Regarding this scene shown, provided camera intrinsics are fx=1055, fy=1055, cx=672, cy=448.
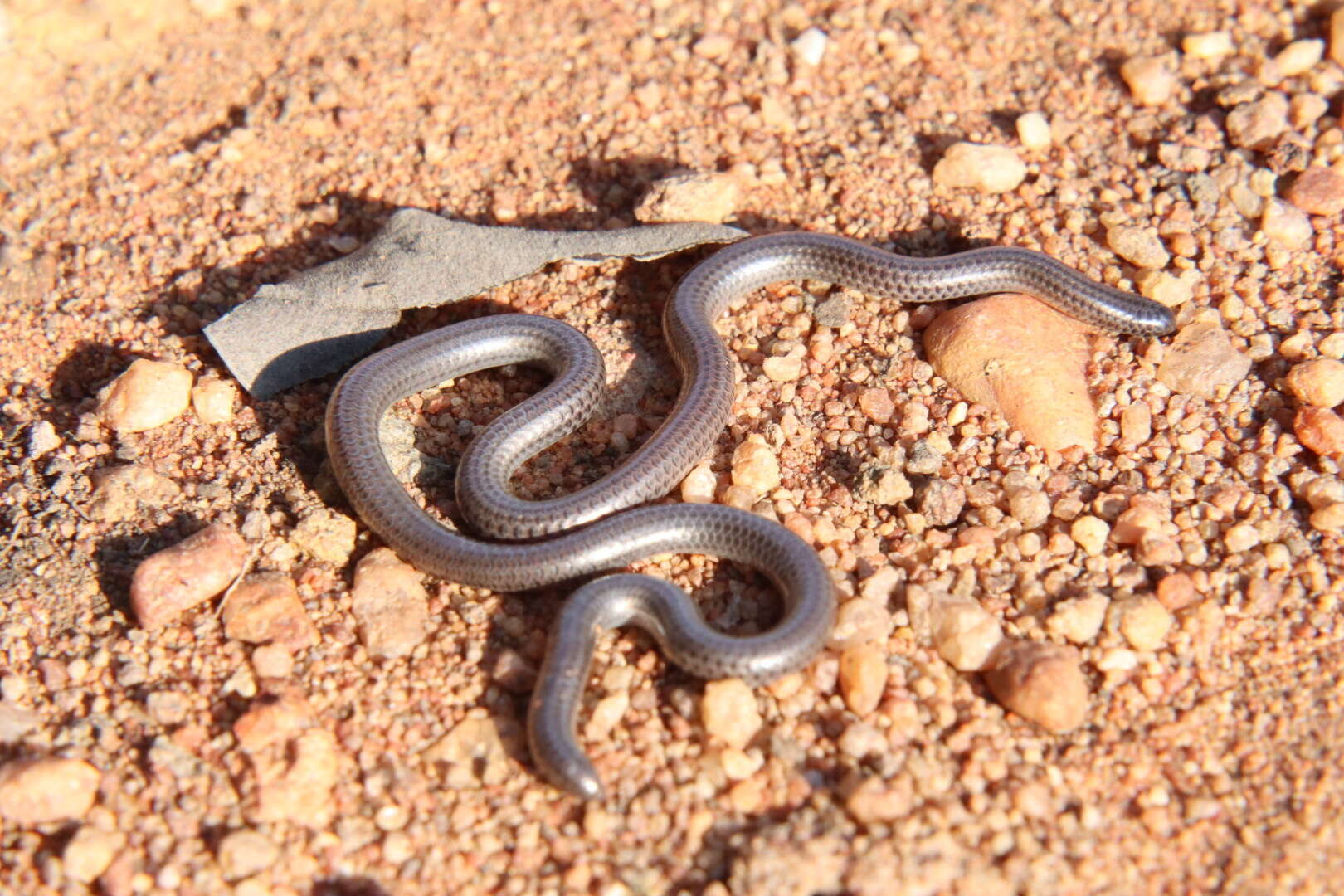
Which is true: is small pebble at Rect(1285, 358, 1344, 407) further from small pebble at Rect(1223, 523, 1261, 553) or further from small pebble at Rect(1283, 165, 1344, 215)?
small pebble at Rect(1283, 165, 1344, 215)

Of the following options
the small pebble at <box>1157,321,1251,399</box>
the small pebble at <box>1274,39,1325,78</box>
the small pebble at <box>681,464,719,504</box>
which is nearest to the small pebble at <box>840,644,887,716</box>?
the small pebble at <box>681,464,719,504</box>

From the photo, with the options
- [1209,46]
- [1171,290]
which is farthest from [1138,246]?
[1209,46]

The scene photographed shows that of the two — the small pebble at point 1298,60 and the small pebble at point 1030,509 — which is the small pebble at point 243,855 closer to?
the small pebble at point 1030,509

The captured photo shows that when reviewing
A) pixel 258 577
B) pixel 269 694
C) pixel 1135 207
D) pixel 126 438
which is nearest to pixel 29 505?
pixel 126 438

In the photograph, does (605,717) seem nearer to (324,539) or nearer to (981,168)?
(324,539)

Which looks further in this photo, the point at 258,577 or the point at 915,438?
the point at 915,438

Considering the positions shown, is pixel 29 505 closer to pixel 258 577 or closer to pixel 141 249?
pixel 258 577
